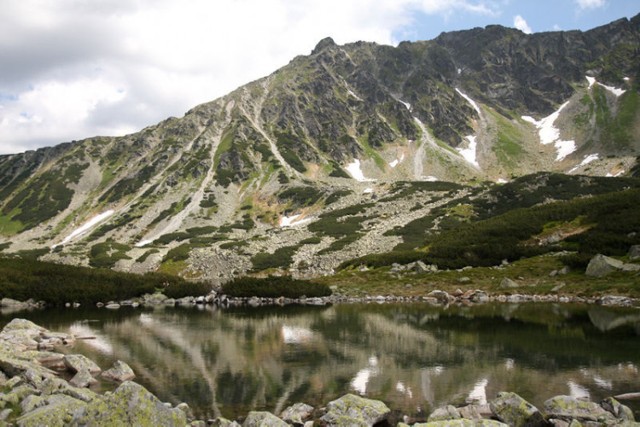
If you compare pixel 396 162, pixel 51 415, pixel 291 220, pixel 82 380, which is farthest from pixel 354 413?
pixel 396 162

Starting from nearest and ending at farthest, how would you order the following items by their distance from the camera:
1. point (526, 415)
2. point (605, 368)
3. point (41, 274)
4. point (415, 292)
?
point (526, 415) → point (605, 368) → point (415, 292) → point (41, 274)

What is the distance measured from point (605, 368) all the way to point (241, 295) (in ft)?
147

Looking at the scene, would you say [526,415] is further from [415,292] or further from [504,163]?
[504,163]

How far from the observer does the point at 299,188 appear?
14600 centimetres

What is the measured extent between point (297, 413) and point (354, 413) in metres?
2.32

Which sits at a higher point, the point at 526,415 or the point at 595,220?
the point at 595,220

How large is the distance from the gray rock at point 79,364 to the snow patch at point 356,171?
15457cm

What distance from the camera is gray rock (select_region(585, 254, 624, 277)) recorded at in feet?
157

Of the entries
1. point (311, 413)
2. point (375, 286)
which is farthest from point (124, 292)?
point (311, 413)

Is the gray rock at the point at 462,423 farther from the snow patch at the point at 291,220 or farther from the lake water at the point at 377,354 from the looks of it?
the snow patch at the point at 291,220

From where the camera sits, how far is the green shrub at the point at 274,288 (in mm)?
58406

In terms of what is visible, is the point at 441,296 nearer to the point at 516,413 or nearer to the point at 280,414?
the point at 516,413

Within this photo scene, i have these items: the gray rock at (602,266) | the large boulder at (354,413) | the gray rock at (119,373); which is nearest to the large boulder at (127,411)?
the large boulder at (354,413)

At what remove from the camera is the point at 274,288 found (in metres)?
60.1
